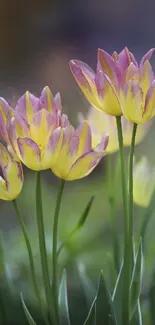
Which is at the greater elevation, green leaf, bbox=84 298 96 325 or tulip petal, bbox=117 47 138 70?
tulip petal, bbox=117 47 138 70

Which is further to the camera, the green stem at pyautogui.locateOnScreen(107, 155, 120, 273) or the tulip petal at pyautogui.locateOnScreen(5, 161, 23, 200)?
the green stem at pyautogui.locateOnScreen(107, 155, 120, 273)

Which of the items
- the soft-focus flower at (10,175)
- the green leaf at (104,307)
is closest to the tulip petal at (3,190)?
the soft-focus flower at (10,175)

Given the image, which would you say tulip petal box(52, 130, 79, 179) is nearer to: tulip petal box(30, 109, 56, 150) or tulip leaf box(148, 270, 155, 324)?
tulip petal box(30, 109, 56, 150)

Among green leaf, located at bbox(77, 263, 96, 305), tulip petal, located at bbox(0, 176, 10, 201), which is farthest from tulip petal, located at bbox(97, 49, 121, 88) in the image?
green leaf, located at bbox(77, 263, 96, 305)

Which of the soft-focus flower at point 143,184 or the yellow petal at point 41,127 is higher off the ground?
the yellow petal at point 41,127

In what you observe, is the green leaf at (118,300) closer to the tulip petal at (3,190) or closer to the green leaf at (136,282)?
the green leaf at (136,282)

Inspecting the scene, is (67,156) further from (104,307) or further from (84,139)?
(104,307)

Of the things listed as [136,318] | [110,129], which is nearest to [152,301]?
[136,318]
